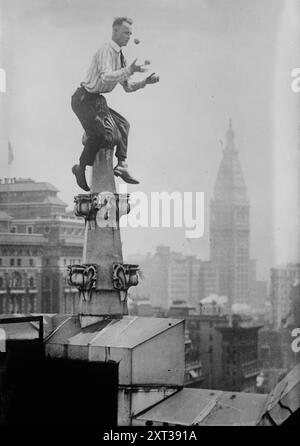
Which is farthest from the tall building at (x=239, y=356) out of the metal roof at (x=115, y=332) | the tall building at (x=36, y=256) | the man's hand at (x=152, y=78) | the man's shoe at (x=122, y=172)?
the metal roof at (x=115, y=332)

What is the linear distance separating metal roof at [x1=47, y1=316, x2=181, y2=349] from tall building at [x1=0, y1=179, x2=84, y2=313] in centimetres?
1962

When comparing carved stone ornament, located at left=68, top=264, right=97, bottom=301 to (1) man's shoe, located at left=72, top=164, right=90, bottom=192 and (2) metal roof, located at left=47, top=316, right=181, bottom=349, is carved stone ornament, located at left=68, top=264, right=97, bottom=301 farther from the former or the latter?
(1) man's shoe, located at left=72, top=164, right=90, bottom=192

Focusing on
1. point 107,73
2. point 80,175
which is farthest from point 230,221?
point 107,73

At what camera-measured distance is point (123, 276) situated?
5.54 m

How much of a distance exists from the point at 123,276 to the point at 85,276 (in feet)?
0.98

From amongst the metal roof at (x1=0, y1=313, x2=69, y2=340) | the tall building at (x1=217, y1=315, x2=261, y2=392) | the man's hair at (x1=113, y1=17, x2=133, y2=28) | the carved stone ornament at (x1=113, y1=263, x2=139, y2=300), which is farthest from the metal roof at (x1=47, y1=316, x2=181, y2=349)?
the tall building at (x1=217, y1=315, x2=261, y2=392)

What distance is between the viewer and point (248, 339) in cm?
4800

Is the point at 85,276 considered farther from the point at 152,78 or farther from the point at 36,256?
the point at 36,256

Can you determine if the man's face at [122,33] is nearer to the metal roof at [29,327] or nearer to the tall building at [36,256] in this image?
the metal roof at [29,327]

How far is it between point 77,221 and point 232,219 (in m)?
14.4

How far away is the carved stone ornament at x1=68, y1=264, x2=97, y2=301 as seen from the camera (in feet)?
18.1

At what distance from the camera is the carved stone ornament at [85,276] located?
5516 millimetres

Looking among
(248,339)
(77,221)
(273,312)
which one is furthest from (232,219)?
(248,339)
